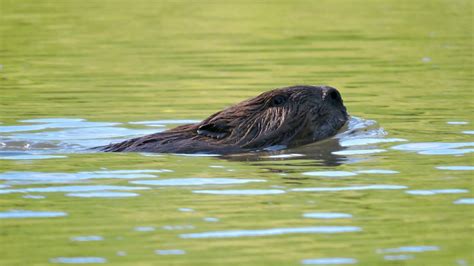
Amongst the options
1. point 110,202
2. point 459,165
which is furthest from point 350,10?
point 110,202

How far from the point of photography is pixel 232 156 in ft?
29.8

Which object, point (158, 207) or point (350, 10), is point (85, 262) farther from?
point (350, 10)

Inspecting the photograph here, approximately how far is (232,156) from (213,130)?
1.15 ft

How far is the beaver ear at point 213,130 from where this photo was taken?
30.6 ft

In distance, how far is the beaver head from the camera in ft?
30.8

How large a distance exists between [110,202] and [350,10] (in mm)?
13798

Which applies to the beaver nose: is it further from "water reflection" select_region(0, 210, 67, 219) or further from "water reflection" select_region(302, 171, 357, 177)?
"water reflection" select_region(0, 210, 67, 219)

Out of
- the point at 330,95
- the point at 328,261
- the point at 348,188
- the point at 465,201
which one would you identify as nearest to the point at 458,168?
the point at 348,188

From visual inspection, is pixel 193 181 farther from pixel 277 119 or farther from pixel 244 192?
pixel 277 119

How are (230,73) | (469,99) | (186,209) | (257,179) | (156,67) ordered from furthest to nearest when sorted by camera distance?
1. (156,67)
2. (230,73)
3. (469,99)
4. (257,179)
5. (186,209)

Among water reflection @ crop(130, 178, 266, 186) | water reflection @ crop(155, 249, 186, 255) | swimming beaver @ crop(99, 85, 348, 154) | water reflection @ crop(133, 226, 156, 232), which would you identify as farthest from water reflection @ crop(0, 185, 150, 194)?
water reflection @ crop(155, 249, 186, 255)

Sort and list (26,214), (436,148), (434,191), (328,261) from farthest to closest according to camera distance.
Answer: (436,148) < (434,191) < (26,214) < (328,261)

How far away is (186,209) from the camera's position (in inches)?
276

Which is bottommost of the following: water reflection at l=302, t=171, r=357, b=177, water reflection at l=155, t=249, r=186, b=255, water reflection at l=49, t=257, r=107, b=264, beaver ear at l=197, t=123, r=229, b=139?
water reflection at l=302, t=171, r=357, b=177
